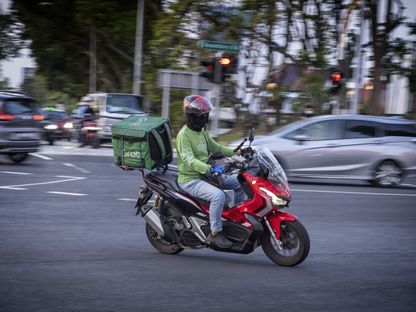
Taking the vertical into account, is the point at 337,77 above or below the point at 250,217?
above

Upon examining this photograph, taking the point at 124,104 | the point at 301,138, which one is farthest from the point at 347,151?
the point at 124,104

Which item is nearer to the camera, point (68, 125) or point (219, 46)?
point (219, 46)

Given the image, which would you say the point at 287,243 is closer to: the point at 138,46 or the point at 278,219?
the point at 278,219

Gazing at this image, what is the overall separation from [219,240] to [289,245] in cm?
71

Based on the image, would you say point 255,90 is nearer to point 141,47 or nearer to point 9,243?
point 141,47

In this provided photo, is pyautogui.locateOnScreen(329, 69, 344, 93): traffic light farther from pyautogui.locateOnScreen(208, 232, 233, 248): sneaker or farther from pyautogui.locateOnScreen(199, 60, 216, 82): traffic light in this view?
pyautogui.locateOnScreen(208, 232, 233, 248): sneaker

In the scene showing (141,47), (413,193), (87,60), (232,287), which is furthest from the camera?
(87,60)

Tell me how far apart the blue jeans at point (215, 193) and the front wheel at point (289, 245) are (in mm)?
482

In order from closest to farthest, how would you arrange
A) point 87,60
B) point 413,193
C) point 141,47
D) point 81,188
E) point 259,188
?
point 259,188
point 81,188
point 413,193
point 141,47
point 87,60

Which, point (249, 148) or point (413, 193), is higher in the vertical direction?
point (249, 148)

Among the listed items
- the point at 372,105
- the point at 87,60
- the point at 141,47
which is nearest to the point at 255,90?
the point at 372,105

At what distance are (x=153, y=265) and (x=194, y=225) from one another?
0.61 meters

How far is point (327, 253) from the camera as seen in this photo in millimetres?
7730

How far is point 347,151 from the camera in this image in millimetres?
15078
